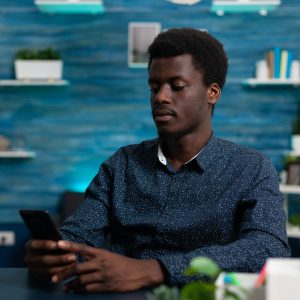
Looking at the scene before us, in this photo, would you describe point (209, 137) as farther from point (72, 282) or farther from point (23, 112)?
point (23, 112)

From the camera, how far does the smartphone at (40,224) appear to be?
1.43m

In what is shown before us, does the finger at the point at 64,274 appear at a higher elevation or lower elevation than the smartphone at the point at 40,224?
lower

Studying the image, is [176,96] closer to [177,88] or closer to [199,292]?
[177,88]

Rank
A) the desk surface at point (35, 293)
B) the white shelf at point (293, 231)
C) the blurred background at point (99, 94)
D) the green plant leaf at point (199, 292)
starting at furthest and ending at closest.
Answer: the blurred background at point (99, 94) → the white shelf at point (293, 231) → the desk surface at point (35, 293) → the green plant leaf at point (199, 292)

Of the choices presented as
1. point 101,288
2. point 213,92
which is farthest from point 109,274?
point 213,92

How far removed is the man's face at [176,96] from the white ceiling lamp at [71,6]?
2.76 meters

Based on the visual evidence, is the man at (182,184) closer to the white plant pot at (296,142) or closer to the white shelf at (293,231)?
the white shelf at (293,231)

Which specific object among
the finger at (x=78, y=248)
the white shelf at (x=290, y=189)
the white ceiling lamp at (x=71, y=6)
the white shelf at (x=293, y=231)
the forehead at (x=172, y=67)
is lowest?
the white shelf at (x=293, y=231)

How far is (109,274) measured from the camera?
141 centimetres

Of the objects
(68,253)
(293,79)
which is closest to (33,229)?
(68,253)

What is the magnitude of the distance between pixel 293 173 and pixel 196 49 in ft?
8.45

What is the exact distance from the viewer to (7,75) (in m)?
4.76

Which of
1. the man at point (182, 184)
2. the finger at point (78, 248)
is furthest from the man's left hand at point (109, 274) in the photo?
the man at point (182, 184)

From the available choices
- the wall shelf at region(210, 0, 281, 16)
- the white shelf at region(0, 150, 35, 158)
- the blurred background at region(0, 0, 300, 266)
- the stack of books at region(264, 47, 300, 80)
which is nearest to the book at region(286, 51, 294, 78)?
the stack of books at region(264, 47, 300, 80)
